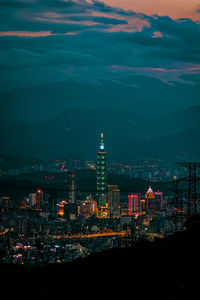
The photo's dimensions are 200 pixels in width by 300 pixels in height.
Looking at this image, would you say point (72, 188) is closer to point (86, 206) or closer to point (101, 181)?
point (86, 206)

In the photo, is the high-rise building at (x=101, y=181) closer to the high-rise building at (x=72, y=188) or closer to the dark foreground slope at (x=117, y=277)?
the high-rise building at (x=72, y=188)

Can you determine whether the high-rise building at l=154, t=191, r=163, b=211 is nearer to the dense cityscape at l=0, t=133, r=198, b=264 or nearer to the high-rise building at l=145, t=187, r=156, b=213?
the dense cityscape at l=0, t=133, r=198, b=264

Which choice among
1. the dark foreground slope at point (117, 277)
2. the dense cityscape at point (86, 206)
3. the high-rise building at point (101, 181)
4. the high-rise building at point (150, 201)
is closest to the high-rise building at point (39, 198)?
the dense cityscape at point (86, 206)

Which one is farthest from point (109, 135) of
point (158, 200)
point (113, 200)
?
point (158, 200)

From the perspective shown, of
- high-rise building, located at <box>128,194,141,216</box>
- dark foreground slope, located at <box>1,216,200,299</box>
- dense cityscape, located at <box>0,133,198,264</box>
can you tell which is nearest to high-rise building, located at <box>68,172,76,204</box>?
dense cityscape, located at <box>0,133,198,264</box>

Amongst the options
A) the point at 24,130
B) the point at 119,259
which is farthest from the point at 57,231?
the point at 24,130

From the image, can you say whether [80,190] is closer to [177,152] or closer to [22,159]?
[22,159]
